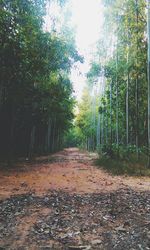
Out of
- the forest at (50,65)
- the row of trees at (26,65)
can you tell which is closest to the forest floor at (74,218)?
the row of trees at (26,65)

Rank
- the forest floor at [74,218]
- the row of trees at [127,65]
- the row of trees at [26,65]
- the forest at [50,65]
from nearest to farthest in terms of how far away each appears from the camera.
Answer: the forest floor at [74,218] < the row of trees at [26,65] < the forest at [50,65] < the row of trees at [127,65]

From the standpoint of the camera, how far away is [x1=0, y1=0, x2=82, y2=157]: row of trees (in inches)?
578

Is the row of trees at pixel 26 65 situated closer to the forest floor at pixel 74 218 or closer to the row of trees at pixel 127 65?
the row of trees at pixel 127 65

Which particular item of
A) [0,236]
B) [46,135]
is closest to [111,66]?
[46,135]

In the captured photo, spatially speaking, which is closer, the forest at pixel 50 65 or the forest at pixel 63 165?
the forest at pixel 63 165

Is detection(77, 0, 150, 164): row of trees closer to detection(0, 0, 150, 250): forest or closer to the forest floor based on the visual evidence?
detection(0, 0, 150, 250): forest

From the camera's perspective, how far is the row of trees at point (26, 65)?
1467 cm

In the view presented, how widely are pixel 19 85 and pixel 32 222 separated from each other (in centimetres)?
1483

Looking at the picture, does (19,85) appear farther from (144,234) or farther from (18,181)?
(144,234)

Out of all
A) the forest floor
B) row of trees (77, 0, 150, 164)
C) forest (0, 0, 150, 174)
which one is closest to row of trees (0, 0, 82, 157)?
forest (0, 0, 150, 174)

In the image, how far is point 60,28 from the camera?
1124 inches

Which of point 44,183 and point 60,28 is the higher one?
point 60,28

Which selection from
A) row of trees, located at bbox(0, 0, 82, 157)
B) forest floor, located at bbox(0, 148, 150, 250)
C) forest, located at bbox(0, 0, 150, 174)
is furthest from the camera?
forest, located at bbox(0, 0, 150, 174)

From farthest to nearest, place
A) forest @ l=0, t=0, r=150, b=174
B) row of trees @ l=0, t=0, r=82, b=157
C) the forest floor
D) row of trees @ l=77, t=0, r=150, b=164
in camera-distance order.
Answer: row of trees @ l=77, t=0, r=150, b=164
forest @ l=0, t=0, r=150, b=174
row of trees @ l=0, t=0, r=82, b=157
the forest floor
